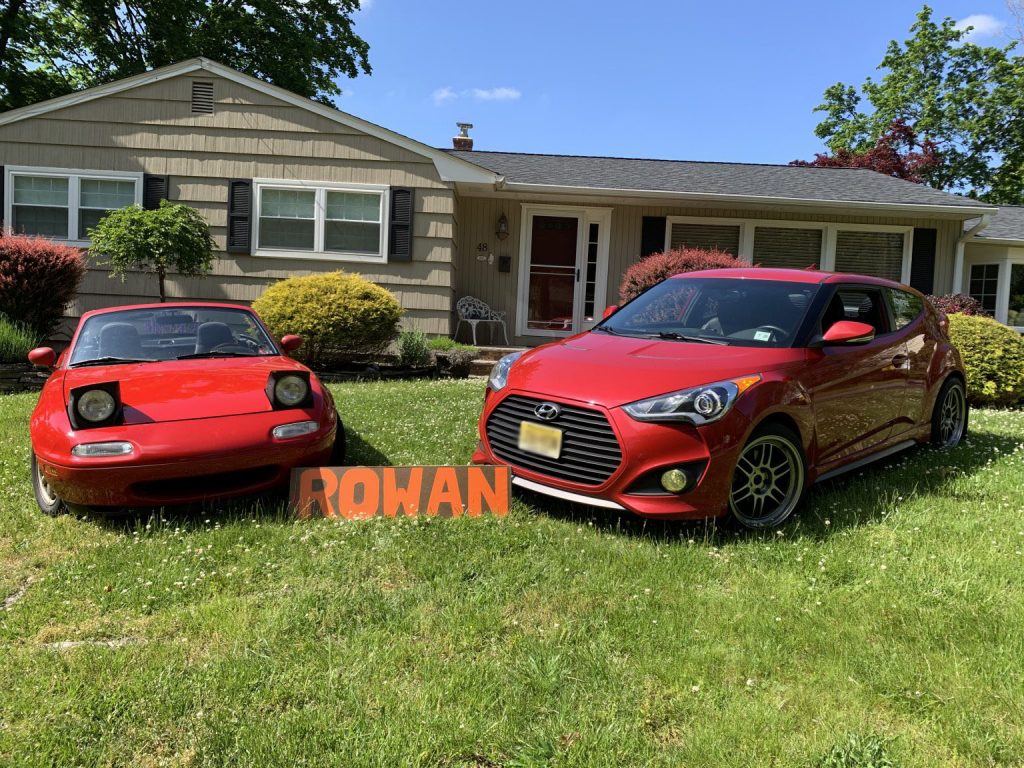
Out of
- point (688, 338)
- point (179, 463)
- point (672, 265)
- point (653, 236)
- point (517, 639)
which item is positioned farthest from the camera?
point (653, 236)

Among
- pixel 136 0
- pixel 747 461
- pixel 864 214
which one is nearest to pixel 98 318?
pixel 747 461

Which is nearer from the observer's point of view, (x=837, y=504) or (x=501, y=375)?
(x=837, y=504)

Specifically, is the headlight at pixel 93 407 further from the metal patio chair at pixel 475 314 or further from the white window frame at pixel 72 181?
the white window frame at pixel 72 181

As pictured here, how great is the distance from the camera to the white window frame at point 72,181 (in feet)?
32.9

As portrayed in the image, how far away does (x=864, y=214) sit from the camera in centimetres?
1159

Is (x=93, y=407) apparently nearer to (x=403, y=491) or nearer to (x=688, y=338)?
(x=403, y=491)

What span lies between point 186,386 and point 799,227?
1116cm

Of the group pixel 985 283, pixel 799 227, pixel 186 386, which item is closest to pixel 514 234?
pixel 799 227

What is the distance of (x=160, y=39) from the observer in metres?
21.5

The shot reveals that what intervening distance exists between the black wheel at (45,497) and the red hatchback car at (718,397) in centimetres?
237

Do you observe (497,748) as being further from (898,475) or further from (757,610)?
(898,475)

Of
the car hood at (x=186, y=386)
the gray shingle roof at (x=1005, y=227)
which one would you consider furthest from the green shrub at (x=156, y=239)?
the gray shingle roof at (x=1005, y=227)

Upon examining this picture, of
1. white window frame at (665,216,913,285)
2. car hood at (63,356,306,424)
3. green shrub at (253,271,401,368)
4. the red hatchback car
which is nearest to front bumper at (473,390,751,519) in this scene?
the red hatchback car

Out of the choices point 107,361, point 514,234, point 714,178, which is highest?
point 714,178
